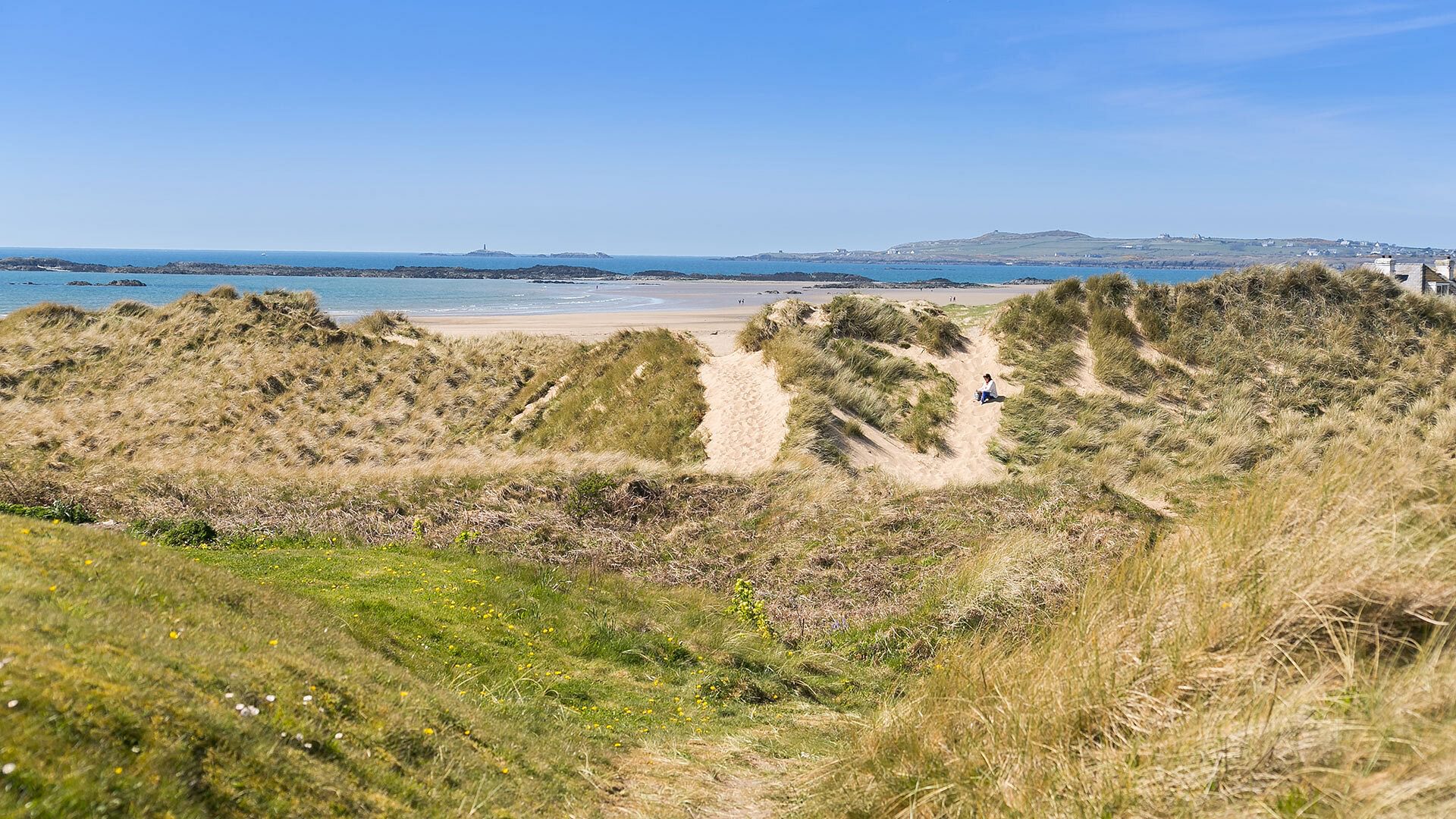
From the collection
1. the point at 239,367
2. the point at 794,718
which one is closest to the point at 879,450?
the point at 794,718

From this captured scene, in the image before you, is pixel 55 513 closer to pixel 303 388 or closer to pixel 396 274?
pixel 303 388

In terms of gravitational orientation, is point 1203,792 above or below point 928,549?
above

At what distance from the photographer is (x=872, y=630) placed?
445 inches

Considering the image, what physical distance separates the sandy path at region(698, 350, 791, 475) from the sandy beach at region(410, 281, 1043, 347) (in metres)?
7.66

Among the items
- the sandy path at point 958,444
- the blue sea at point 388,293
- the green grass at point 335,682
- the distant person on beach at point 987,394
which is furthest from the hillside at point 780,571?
the blue sea at point 388,293

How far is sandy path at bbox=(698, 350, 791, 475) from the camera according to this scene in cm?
2092

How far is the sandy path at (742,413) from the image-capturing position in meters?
20.9

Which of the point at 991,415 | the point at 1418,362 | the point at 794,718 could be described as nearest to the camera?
the point at 794,718

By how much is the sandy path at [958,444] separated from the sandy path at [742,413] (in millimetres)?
2062

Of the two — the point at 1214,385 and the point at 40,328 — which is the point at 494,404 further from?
the point at 1214,385

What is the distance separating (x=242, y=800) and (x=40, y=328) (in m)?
37.5

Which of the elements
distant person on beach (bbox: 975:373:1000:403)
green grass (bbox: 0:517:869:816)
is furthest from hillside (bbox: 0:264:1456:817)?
distant person on beach (bbox: 975:373:1000:403)

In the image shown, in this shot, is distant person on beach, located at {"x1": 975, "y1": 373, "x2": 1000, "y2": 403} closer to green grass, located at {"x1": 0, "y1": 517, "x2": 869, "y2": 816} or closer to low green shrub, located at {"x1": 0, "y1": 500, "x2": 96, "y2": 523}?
green grass, located at {"x1": 0, "y1": 517, "x2": 869, "y2": 816}

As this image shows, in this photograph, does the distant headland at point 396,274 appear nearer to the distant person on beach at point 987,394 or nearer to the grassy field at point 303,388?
the grassy field at point 303,388
